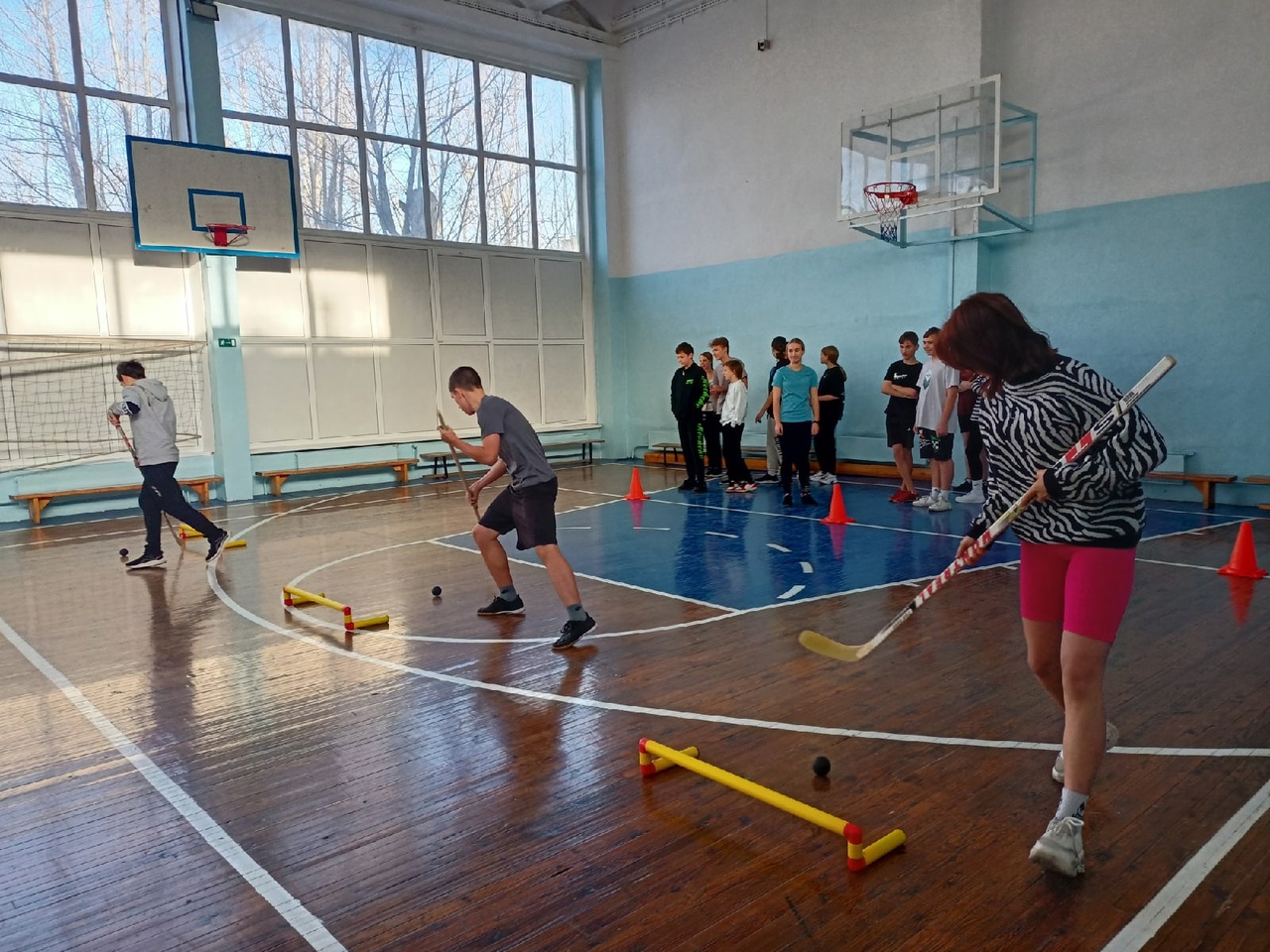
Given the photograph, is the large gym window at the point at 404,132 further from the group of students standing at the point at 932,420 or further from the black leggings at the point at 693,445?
the group of students standing at the point at 932,420

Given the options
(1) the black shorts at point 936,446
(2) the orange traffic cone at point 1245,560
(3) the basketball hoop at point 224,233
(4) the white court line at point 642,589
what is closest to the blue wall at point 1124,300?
(1) the black shorts at point 936,446

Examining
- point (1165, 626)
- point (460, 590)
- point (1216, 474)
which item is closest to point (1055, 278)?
point (1216, 474)

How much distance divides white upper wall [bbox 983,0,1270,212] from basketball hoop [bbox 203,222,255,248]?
9.97 meters

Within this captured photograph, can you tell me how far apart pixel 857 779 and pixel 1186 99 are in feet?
32.1

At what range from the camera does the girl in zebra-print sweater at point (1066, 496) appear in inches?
101

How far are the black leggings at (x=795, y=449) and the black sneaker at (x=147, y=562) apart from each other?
20.7 ft

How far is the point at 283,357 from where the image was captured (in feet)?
44.1

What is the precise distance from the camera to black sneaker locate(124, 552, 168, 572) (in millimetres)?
7969

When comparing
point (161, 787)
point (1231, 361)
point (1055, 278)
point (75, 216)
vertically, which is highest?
point (75, 216)

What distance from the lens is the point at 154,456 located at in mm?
7875

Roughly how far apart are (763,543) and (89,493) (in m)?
8.96

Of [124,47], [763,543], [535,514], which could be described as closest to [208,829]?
[535,514]

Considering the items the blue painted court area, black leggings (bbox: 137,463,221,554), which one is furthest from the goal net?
the blue painted court area

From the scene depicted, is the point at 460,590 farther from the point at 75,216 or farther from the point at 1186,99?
the point at 1186,99
